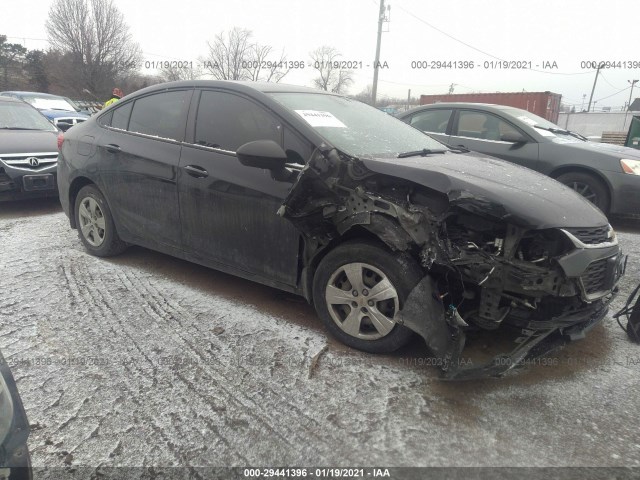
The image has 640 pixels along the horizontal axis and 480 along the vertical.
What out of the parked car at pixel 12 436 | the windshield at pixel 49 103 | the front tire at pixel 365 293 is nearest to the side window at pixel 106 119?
the front tire at pixel 365 293

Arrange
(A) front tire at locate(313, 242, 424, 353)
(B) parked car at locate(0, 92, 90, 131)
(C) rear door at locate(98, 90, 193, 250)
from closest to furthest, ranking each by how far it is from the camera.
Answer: (A) front tire at locate(313, 242, 424, 353)
(C) rear door at locate(98, 90, 193, 250)
(B) parked car at locate(0, 92, 90, 131)

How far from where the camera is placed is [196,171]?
335 cm

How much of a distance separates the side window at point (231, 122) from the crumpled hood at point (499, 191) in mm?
826

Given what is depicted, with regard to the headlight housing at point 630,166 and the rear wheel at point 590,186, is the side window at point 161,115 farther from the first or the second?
the headlight housing at point 630,166

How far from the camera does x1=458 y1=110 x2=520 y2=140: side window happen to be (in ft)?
19.8

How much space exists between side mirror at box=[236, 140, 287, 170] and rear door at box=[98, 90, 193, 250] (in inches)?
36.6

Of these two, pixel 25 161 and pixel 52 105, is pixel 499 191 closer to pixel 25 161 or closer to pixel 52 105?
pixel 25 161

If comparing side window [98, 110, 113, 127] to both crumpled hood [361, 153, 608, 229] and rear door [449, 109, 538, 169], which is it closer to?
crumpled hood [361, 153, 608, 229]


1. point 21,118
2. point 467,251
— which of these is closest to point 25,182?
point 21,118

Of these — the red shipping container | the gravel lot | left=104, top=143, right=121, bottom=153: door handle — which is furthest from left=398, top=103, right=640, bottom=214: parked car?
the red shipping container

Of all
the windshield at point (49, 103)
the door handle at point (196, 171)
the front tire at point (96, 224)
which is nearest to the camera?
the door handle at point (196, 171)

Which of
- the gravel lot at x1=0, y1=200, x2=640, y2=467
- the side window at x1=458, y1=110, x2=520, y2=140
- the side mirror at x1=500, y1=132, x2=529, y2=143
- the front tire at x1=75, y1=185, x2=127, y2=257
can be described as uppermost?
the side window at x1=458, y1=110, x2=520, y2=140

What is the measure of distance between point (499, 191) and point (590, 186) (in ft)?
13.3

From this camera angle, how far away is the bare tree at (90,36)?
37625mm
